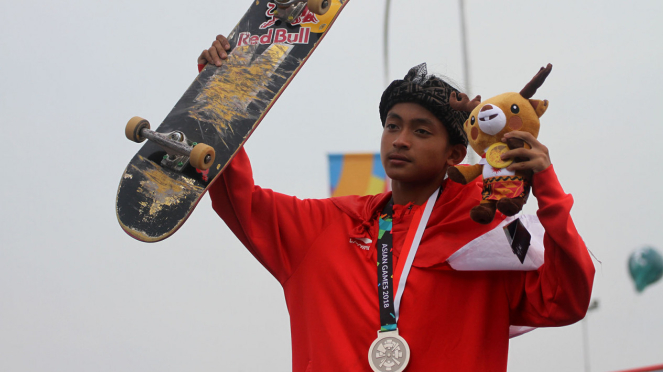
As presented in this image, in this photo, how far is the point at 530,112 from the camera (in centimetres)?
109

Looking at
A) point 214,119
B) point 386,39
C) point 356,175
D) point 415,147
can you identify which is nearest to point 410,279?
point 415,147

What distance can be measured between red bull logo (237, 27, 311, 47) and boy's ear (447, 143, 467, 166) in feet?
1.48

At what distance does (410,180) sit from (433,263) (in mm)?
199

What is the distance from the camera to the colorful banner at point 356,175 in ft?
7.55

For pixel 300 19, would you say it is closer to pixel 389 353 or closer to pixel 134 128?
pixel 134 128

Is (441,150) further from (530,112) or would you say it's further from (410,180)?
(530,112)

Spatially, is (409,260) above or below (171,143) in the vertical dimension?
below

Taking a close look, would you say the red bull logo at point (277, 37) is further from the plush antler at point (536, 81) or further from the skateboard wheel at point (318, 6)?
the plush antler at point (536, 81)

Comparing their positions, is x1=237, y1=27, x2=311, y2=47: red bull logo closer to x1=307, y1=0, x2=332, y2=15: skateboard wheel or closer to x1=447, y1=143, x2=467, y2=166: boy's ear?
x1=307, y1=0, x2=332, y2=15: skateboard wheel

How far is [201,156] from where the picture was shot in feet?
3.77

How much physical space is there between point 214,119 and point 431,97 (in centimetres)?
50

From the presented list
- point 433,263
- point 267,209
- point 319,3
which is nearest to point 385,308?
point 433,263

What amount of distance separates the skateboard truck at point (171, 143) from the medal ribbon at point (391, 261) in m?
0.41

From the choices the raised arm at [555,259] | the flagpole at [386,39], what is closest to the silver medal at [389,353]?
the raised arm at [555,259]
